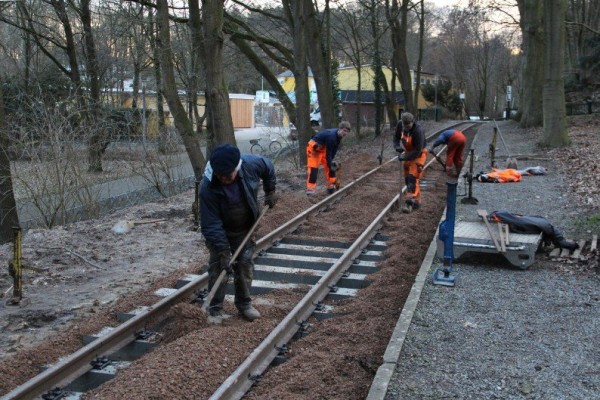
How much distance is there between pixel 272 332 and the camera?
5902 millimetres

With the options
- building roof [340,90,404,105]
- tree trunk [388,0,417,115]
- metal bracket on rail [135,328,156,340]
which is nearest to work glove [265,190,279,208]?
metal bracket on rail [135,328,156,340]

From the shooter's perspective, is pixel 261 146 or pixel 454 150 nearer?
pixel 454 150

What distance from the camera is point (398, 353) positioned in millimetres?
5430

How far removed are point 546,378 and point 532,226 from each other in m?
4.31

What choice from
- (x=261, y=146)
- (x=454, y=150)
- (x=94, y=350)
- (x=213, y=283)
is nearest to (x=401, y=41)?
(x=261, y=146)

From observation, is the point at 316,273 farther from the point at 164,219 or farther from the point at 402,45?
the point at 402,45

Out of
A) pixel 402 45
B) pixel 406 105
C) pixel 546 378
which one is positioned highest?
pixel 402 45

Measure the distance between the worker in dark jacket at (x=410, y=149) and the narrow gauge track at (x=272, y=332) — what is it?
1.71 meters


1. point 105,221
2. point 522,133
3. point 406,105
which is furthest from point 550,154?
point 406,105

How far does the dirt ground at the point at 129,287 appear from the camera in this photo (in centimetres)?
547

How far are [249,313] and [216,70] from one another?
1030 cm

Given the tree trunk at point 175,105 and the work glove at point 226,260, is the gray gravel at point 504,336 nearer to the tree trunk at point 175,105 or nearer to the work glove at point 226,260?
the work glove at point 226,260

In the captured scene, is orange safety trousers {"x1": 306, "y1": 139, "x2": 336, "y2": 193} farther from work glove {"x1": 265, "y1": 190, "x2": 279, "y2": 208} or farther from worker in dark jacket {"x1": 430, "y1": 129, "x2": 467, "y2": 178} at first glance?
work glove {"x1": 265, "y1": 190, "x2": 279, "y2": 208}

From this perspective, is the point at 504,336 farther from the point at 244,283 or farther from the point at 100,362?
the point at 100,362
